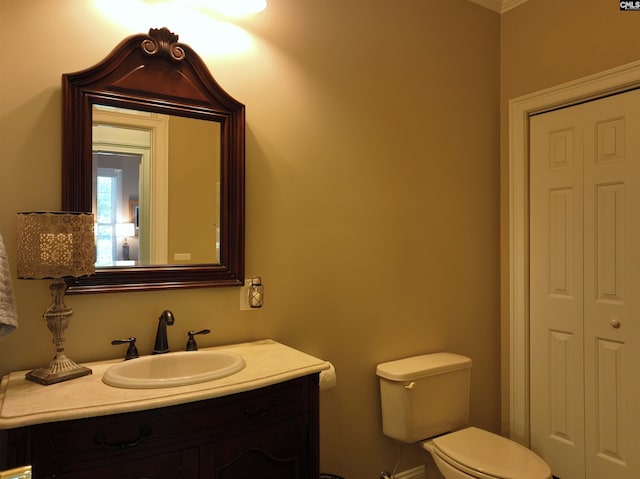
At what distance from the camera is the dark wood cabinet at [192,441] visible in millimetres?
1088

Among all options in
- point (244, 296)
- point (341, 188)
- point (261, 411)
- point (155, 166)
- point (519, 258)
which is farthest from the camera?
point (519, 258)

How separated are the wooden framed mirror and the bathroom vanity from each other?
1.31 feet

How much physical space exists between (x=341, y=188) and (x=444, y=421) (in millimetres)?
1241

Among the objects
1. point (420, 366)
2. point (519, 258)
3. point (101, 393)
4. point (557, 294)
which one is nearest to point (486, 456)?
→ point (420, 366)

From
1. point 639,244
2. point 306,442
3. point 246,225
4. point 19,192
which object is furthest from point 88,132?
point 639,244

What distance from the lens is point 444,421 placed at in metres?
2.17

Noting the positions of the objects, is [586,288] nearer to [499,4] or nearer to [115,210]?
[499,4]

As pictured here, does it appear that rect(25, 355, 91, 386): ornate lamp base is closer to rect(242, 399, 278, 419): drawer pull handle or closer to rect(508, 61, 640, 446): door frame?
rect(242, 399, 278, 419): drawer pull handle

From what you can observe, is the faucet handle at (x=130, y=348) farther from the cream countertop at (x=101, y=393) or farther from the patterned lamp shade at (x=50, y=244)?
the patterned lamp shade at (x=50, y=244)

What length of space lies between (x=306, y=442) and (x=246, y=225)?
2.80ft

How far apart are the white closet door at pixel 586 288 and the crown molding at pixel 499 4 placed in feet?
2.37

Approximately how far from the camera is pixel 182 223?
1712 mm

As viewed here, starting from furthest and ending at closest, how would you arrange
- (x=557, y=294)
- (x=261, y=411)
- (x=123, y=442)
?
1. (x=557, y=294)
2. (x=261, y=411)
3. (x=123, y=442)

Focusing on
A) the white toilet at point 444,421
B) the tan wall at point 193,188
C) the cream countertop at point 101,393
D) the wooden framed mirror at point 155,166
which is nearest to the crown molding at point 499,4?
the wooden framed mirror at point 155,166
